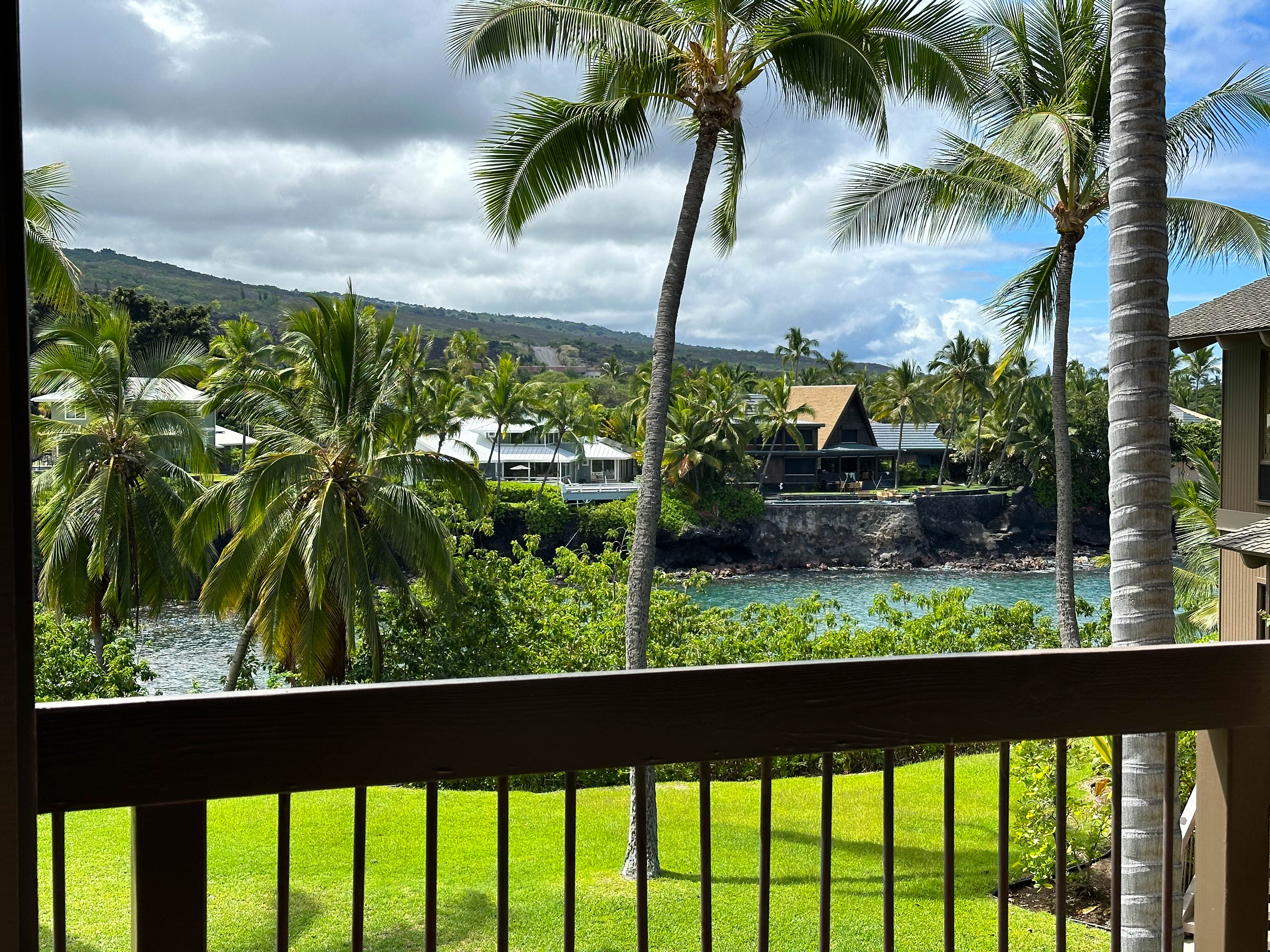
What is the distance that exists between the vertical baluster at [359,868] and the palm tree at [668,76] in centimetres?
870

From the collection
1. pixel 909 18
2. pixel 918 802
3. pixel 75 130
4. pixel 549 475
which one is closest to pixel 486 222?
pixel 909 18

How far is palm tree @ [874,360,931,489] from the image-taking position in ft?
183

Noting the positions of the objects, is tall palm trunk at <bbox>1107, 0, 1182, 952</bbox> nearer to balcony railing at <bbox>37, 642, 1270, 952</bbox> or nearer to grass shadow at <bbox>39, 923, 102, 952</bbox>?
balcony railing at <bbox>37, 642, 1270, 952</bbox>

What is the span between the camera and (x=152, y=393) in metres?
18.5

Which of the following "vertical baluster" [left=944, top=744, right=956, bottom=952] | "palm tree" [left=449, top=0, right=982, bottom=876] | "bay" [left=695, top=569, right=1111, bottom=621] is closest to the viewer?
"vertical baluster" [left=944, top=744, right=956, bottom=952]

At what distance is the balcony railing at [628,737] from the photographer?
1.13 metres

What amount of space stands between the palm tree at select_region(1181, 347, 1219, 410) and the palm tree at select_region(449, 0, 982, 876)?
27.5 meters

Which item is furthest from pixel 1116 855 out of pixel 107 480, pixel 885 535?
pixel 885 535

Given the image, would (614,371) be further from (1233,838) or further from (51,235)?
(1233,838)

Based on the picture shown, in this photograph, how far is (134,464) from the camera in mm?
17594

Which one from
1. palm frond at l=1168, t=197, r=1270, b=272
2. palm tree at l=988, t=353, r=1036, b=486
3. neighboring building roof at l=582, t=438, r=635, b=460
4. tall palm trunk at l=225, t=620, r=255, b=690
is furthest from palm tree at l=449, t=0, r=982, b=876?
neighboring building roof at l=582, t=438, r=635, b=460

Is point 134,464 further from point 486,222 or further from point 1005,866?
point 1005,866

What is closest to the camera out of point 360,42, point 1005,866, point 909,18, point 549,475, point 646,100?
point 1005,866

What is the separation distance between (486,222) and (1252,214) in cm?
996
